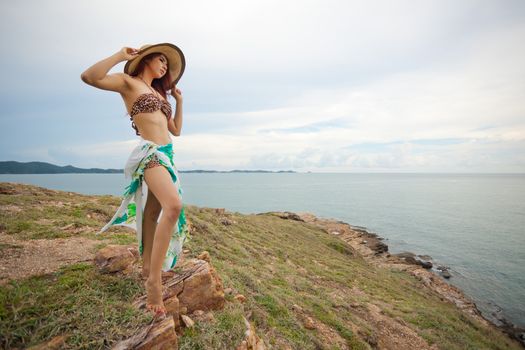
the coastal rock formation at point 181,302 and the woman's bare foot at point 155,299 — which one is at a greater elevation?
the woman's bare foot at point 155,299

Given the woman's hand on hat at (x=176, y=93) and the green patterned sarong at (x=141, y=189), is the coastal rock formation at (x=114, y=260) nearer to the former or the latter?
the green patterned sarong at (x=141, y=189)

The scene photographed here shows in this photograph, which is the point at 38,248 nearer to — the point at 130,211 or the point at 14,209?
the point at 130,211

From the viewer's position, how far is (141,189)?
3.66 m

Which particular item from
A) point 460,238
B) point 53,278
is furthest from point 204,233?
point 460,238

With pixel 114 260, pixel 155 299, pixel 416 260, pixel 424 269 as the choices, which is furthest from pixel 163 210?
pixel 416 260

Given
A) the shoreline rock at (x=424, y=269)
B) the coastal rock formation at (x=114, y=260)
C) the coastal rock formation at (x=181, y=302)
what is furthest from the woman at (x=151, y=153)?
the shoreline rock at (x=424, y=269)

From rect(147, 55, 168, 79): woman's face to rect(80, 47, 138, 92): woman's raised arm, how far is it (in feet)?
0.96

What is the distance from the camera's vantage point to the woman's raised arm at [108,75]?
288 centimetres

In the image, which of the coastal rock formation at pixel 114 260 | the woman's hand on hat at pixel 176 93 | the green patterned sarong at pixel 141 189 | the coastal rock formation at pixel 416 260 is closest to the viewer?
the green patterned sarong at pixel 141 189

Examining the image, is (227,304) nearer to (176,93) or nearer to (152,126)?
(152,126)

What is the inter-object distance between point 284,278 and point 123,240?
6428 mm

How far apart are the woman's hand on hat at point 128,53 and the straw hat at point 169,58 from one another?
74 mm

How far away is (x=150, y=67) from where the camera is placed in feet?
12.0

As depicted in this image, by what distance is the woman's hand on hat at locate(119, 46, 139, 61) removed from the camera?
3.17 metres
